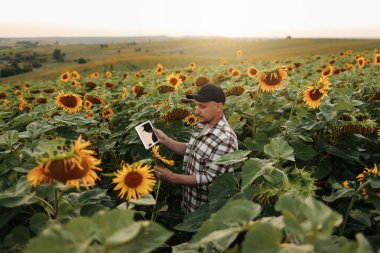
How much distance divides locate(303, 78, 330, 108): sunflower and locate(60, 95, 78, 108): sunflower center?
2.89 metres

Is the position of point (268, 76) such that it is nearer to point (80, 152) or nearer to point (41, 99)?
point (80, 152)

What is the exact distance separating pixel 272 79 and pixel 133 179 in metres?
2.59

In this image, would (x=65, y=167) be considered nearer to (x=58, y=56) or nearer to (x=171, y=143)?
(x=171, y=143)

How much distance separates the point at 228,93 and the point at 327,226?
13.8 ft

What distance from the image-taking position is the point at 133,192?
2258 millimetres

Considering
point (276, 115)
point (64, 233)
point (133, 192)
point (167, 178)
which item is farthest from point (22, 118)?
point (276, 115)

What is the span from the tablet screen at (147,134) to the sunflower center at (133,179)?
1.02 metres

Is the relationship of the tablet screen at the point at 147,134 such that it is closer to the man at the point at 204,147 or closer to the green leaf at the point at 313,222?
the man at the point at 204,147

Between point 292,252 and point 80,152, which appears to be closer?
point 292,252

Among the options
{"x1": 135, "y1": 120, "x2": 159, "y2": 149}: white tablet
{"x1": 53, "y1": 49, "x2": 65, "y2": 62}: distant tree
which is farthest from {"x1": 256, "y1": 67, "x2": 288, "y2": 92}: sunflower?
{"x1": 53, "y1": 49, "x2": 65, "y2": 62}: distant tree

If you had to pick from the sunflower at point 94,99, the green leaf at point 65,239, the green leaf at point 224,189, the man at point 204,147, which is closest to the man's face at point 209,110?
the man at point 204,147

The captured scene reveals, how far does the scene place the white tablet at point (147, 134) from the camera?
3.30 meters

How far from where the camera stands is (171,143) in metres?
3.76

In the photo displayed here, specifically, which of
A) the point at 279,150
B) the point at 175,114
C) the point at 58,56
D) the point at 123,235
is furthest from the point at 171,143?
the point at 58,56
